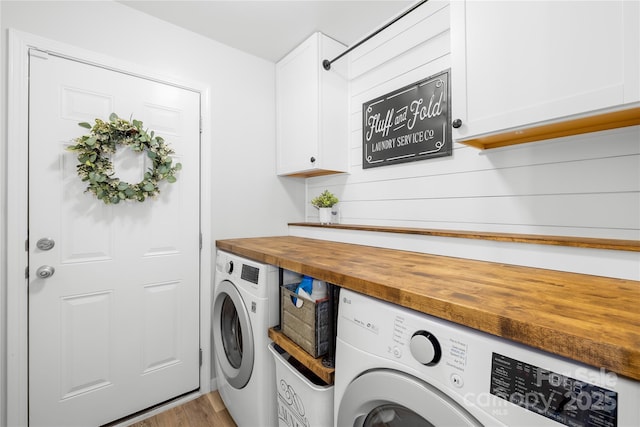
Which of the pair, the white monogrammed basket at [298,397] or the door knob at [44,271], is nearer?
the white monogrammed basket at [298,397]

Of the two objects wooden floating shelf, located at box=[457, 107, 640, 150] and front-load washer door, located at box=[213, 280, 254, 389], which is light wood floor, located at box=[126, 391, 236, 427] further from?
wooden floating shelf, located at box=[457, 107, 640, 150]

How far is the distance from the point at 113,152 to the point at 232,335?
1273mm

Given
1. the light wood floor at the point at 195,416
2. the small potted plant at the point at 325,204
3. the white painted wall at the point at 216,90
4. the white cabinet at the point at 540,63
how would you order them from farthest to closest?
the small potted plant at the point at 325,204 < the light wood floor at the point at 195,416 < the white painted wall at the point at 216,90 < the white cabinet at the point at 540,63

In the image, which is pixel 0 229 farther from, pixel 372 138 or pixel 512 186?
pixel 512 186

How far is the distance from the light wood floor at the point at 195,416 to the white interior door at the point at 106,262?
0.32 feet

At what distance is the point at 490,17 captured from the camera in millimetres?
1049

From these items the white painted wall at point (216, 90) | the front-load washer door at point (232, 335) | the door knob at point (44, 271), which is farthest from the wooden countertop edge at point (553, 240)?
the door knob at point (44, 271)

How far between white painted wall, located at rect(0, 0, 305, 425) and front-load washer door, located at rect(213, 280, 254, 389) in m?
0.46

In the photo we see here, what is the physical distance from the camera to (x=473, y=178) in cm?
143

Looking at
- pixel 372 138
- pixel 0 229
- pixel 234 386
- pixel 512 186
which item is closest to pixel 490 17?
pixel 512 186

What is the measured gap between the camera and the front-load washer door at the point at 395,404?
0.60m

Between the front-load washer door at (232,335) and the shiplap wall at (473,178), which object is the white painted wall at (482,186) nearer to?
the shiplap wall at (473,178)

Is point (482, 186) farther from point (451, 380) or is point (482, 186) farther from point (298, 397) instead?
point (298, 397)

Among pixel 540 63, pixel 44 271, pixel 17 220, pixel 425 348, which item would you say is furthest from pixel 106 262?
pixel 540 63
